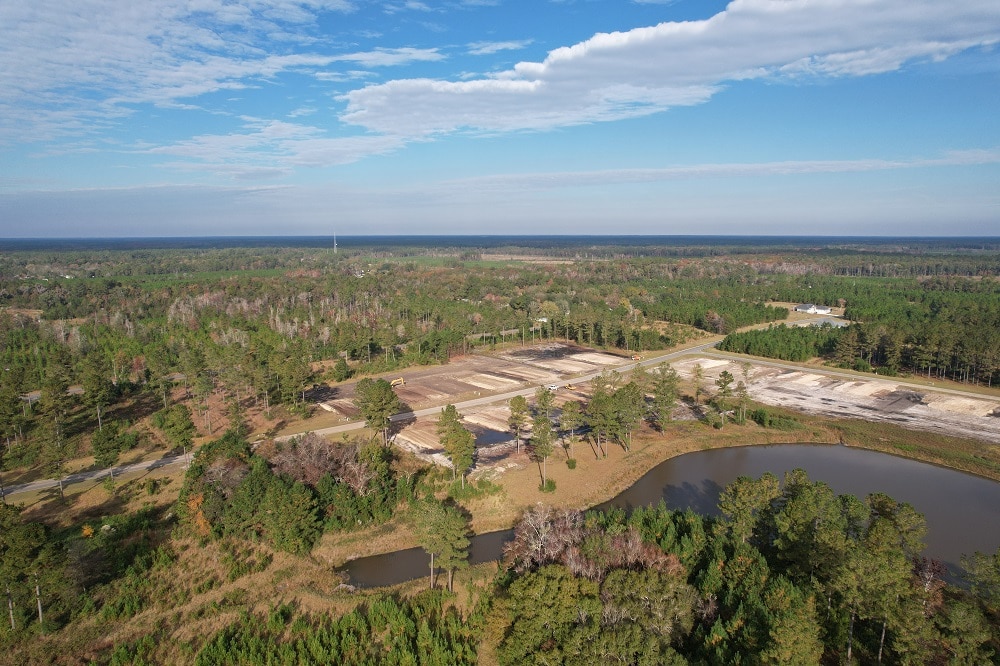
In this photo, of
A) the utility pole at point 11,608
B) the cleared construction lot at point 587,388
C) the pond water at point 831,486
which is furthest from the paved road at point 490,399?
the pond water at point 831,486

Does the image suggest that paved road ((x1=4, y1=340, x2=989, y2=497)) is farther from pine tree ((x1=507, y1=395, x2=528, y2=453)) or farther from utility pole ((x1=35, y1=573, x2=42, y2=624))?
utility pole ((x1=35, y1=573, x2=42, y2=624))

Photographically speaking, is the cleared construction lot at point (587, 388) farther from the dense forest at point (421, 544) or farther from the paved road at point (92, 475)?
the paved road at point (92, 475)

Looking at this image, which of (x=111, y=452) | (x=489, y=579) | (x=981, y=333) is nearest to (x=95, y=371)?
(x=111, y=452)

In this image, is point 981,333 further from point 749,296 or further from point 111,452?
point 111,452

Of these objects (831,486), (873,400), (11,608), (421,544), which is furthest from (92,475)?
(873,400)

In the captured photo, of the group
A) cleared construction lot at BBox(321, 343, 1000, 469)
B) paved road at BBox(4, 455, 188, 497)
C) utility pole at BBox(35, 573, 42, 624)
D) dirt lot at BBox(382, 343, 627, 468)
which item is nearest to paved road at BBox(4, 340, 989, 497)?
paved road at BBox(4, 455, 188, 497)

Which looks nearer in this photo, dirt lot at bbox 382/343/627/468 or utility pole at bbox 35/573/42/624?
utility pole at bbox 35/573/42/624

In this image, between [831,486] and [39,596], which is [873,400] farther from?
[39,596]

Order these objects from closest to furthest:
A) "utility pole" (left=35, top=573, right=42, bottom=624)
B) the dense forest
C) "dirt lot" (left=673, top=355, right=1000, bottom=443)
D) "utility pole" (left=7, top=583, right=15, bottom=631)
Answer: the dense forest < "utility pole" (left=7, top=583, right=15, bottom=631) < "utility pole" (left=35, top=573, right=42, bottom=624) < "dirt lot" (left=673, top=355, right=1000, bottom=443)
